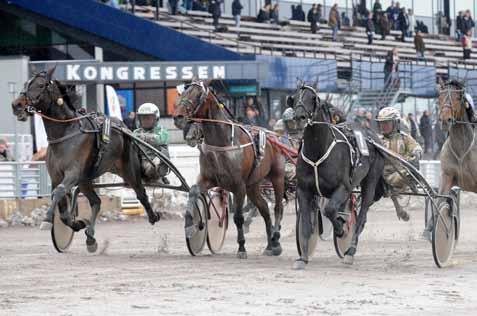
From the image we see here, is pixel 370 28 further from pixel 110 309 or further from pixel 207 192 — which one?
pixel 110 309

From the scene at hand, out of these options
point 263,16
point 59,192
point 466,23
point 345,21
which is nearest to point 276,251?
point 59,192

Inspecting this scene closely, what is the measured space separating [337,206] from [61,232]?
142 inches

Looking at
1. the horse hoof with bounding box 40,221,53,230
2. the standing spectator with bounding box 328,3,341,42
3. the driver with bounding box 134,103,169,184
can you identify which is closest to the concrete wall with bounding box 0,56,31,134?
the driver with bounding box 134,103,169,184

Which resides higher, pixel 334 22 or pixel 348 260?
pixel 334 22

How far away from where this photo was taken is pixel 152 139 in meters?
15.2

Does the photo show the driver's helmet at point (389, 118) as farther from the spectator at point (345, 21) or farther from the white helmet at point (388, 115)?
the spectator at point (345, 21)

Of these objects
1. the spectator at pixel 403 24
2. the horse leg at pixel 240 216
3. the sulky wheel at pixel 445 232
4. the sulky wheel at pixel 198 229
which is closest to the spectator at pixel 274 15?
the spectator at pixel 403 24

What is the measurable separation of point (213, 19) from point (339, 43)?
5215 mm

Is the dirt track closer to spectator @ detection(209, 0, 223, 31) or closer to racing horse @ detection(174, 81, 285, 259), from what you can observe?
racing horse @ detection(174, 81, 285, 259)

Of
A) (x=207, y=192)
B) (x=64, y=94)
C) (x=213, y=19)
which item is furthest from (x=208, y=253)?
(x=213, y=19)

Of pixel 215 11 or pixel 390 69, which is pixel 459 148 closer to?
pixel 215 11

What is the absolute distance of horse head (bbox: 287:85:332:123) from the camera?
12.1m

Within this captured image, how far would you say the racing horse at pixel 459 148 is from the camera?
570 inches

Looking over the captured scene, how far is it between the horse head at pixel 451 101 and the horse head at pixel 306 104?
2.33 metres
